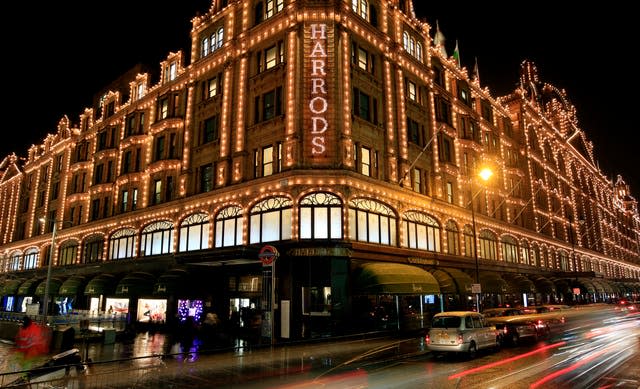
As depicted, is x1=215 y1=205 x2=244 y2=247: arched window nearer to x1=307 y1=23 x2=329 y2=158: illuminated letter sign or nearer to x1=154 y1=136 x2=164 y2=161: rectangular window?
x1=307 y1=23 x2=329 y2=158: illuminated letter sign

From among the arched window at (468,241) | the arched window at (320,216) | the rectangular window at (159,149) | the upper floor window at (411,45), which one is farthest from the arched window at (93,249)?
the arched window at (468,241)

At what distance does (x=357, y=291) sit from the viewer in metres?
28.6

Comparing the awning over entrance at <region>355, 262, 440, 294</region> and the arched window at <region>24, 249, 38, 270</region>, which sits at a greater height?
the arched window at <region>24, 249, 38, 270</region>

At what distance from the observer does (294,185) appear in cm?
3022

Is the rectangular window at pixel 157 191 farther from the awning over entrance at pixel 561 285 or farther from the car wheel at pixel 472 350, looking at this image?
the awning over entrance at pixel 561 285

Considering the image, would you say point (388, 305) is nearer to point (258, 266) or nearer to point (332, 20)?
point (258, 266)

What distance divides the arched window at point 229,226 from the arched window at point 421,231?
40.7 feet

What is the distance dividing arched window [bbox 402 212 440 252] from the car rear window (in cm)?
1439

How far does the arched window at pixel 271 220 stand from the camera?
3075 cm

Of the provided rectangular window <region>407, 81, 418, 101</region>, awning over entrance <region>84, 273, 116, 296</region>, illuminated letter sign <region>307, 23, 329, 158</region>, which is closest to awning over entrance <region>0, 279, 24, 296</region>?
awning over entrance <region>84, 273, 116, 296</region>

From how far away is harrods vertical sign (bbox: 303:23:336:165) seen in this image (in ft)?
101

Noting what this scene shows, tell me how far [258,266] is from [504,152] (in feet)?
124

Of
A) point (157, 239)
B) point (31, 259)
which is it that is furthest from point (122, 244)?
point (31, 259)

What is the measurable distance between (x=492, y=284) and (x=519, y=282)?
9891mm
